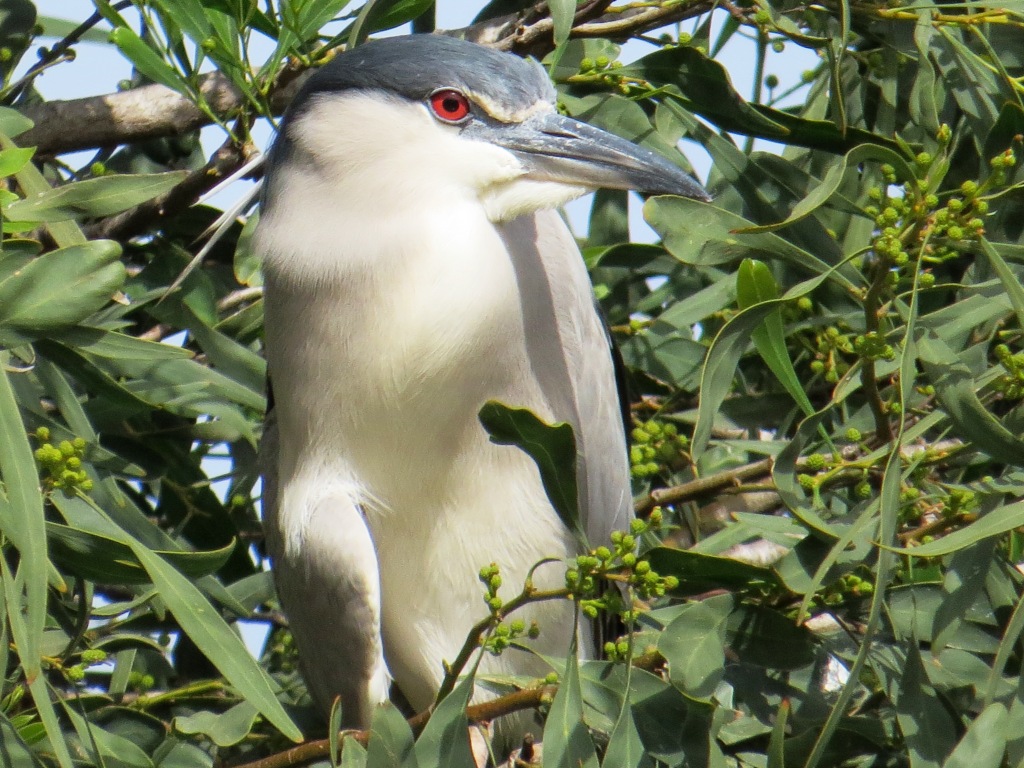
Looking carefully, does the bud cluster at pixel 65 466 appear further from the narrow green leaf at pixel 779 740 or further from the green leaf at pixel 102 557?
the narrow green leaf at pixel 779 740

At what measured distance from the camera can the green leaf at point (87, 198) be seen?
1771 millimetres

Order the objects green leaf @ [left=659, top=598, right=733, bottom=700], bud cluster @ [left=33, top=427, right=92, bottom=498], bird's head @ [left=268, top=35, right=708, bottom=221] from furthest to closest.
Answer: bird's head @ [left=268, top=35, right=708, bottom=221], bud cluster @ [left=33, top=427, right=92, bottom=498], green leaf @ [left=659, top=598, right=733, bottom=700]

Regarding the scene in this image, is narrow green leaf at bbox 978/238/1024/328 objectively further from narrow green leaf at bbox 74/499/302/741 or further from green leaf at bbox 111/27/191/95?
green leaf at bbox 111/27/191/95

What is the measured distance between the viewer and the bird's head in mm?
2230

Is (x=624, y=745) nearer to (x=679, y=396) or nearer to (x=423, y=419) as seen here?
(x=423, y=419)

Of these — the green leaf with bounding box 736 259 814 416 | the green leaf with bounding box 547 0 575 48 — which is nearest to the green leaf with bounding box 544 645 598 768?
the green leaf with bounding box 736 259 814 416

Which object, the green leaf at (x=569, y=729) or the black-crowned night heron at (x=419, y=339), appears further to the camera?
the black-crowned night heron at (x=419, y=339)

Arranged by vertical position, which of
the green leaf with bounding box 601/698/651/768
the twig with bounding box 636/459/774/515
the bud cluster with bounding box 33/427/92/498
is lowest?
the twig with bounding box 636/459/774/515

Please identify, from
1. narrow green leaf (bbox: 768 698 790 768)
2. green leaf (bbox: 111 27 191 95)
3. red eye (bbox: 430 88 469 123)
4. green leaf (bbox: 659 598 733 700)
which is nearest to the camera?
narrow green leaf (bbox: 768 698 790 768)

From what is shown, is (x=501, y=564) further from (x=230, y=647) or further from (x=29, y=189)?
(x=29, y=189)

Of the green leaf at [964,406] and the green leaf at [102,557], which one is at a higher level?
the green leaf at [964,406]

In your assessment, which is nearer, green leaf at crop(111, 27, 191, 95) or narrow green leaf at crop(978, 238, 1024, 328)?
narrow green leaf at crop(978, 238, 1024, 328)

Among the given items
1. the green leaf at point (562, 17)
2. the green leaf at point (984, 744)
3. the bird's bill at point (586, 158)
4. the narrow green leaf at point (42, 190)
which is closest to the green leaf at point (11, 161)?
the narrow green leaf at point (42, 190)

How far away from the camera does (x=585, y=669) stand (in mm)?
1678
